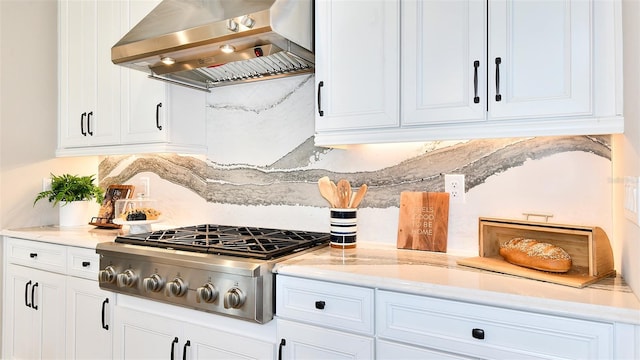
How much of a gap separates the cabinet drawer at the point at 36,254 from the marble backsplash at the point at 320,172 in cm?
66

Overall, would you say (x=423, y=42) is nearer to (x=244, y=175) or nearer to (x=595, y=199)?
(x=595, y=199)

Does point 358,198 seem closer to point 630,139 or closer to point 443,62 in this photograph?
point 443,62

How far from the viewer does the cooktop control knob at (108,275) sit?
6.09 ft

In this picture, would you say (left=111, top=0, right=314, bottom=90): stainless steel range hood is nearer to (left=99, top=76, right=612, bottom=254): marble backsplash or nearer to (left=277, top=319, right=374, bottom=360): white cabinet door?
(left=99, top=76, right=612, bottom=254): marble backsplash

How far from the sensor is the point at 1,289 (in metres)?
2.50

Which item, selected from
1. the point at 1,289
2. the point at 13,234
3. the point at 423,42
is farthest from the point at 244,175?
the point at 1,289

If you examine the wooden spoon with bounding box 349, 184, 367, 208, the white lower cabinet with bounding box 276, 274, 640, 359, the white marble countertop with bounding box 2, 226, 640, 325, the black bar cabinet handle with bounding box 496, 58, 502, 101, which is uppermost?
the black bar cabinet handle with bounding box 496, 58, 502, 101

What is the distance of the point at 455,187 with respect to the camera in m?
1.81

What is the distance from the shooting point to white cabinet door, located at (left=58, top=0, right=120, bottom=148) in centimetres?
247

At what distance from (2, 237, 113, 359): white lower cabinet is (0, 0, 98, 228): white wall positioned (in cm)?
30

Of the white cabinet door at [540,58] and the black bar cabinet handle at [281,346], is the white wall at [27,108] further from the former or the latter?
the white cabinet door at [540,58]

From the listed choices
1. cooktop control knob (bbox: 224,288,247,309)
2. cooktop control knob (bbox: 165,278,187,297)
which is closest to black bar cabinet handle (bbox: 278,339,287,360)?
cooktop control knob (bbox: 224,288,247,309)

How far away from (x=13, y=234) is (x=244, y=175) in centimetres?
149

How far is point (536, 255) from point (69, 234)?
249cm
